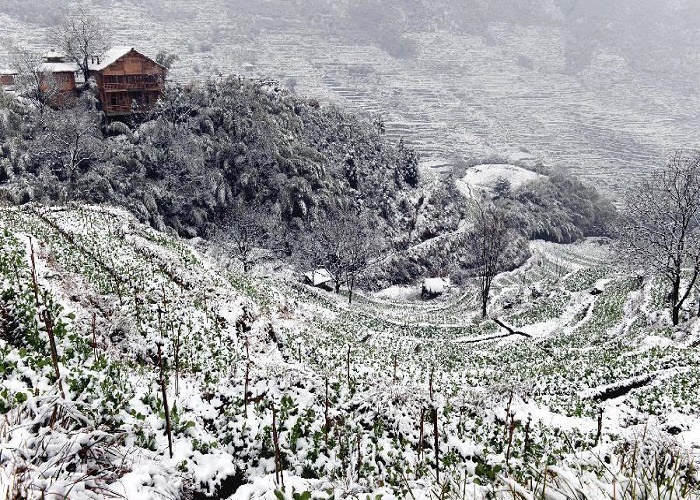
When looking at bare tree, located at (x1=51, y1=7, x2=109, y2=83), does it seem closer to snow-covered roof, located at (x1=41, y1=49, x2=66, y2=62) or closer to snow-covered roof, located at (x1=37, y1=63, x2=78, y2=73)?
snow-covered roof, located at (x1=41, y1=49, x2=66, y2=62)

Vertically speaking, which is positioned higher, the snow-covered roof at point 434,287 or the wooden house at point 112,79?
the wooden house at point 112,79

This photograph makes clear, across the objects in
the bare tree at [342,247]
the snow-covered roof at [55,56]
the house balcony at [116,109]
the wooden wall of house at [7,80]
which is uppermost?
the snow-covered roof at [55,56]

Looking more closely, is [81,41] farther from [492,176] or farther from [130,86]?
[492,176]

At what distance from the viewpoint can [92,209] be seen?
32000 mm

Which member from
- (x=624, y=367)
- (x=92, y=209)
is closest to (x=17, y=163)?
(x=92, y=209)

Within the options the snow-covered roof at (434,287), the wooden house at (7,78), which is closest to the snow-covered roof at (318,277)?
the snow-covered roof at (434,287)

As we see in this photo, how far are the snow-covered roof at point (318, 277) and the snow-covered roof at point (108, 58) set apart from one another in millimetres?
41060

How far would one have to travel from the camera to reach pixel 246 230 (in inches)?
2141

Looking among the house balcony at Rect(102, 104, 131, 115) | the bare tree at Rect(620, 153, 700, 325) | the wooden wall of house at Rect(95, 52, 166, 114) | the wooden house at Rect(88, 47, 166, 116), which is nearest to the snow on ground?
the wooden wall of house at Rect(95, 52, 166, 114)

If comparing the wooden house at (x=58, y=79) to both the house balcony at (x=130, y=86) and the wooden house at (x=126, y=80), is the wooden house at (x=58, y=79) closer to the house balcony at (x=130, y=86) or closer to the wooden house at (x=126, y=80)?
the wooden house at (x=126, y=80)

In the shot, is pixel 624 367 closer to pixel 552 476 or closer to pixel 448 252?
pixel 552 476

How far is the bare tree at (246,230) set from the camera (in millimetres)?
55000

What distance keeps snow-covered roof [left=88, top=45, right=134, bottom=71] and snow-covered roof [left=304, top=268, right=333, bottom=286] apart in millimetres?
41060

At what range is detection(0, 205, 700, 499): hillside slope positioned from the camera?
4.97 metres
